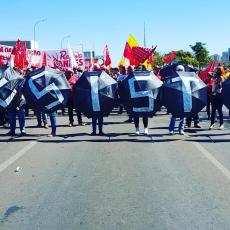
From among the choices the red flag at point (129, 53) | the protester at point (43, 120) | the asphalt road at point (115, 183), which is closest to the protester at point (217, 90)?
the asphalt road at point (115, 183)

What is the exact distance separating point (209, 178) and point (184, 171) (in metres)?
0.60

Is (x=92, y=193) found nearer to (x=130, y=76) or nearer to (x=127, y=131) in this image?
(x=130, y=76)

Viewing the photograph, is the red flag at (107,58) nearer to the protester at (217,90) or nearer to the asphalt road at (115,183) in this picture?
the protester at (217,90)

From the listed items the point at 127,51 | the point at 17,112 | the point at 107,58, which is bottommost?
the point at 17,112

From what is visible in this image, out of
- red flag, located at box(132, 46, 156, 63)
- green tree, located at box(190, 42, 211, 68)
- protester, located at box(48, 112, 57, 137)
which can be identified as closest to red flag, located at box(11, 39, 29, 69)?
red flag, located at box(132, 46, 156, 63)

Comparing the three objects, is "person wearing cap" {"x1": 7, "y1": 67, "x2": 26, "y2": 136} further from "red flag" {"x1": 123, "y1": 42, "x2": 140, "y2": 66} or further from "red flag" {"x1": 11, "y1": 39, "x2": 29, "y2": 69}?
"red flag" {"x1": 11, "y1": 39, "x2": 29, "y2": 69}

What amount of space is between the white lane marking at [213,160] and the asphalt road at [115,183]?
0.02 metres

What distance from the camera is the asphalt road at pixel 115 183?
5301 millimetres

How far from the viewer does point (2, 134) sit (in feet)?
42.5

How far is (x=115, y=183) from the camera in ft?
22.9

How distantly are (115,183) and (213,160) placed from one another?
8.45 feet

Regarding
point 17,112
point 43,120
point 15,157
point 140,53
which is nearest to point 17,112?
point 17,112

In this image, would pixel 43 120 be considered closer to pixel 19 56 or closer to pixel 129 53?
pixel 129 53

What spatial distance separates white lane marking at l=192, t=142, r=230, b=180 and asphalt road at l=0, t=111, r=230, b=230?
2 centimetres
